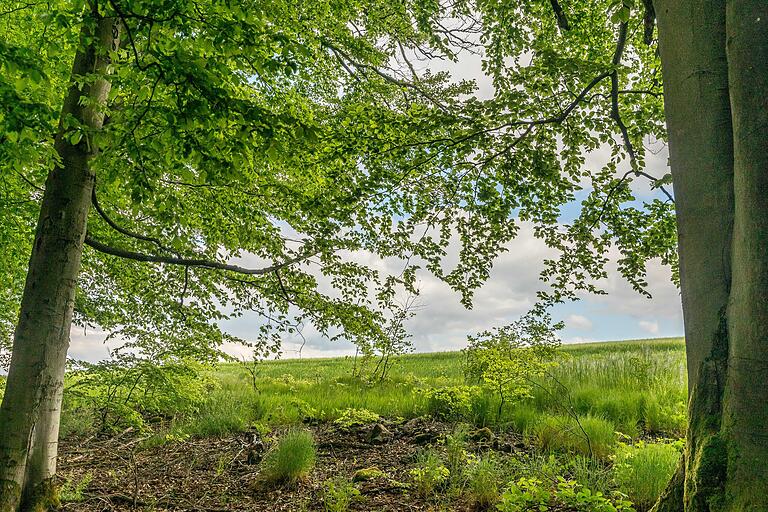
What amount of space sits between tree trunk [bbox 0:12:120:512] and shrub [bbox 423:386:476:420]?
13.8 ft

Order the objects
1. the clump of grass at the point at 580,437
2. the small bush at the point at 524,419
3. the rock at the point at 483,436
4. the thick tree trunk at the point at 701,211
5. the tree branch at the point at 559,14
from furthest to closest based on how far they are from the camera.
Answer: the small bush at the point at 524,419, the rock at the point at 483,436, the clump of grass at the point at 580,437, the tree branch at the point at 559,14, the thick tree trunk at the point at 701,211

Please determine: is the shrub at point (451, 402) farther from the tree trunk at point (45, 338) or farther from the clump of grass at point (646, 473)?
the tree trunk at point (45, 338)

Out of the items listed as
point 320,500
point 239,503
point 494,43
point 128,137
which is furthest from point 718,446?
point 494,43

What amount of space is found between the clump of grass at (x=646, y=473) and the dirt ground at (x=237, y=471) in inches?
52.4

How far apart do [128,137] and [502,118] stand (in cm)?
343

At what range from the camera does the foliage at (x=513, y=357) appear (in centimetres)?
641

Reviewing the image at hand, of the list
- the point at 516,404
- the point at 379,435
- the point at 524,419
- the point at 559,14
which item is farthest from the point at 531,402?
the point at 559,14

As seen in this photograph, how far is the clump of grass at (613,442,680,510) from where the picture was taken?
12.5 ft

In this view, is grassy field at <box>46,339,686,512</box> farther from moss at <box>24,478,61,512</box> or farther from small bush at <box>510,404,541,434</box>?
moss at <box>24,478,61,512</box>

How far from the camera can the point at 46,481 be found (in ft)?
14.9

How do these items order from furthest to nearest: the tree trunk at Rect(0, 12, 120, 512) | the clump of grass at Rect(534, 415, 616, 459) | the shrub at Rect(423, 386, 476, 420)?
the shrub at Rect(423, 386, 476, 420)
the clump of grass at Rect(534, 415, 616, 459)
the tree trunk at Rect(0, 12, 120, 512)

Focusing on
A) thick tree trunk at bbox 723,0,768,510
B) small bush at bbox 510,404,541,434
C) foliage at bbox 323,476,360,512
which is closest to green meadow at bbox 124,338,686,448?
small bush at bbox 510,404,541,434

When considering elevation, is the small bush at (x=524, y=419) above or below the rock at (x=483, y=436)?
above

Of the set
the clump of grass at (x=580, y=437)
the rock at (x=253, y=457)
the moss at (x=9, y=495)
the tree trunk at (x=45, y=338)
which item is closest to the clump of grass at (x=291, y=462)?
the rock at (x=253, y=457)
